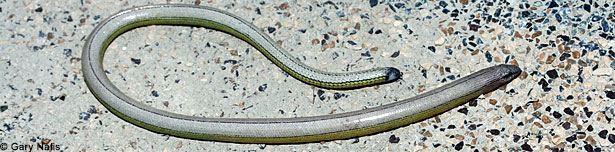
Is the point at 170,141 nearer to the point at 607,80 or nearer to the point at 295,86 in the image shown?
the point at 295,86

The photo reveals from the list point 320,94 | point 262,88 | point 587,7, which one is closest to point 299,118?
point 320,94

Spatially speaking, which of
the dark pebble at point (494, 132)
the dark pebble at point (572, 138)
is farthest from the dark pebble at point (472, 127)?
the dark pebble at point (572, 138)

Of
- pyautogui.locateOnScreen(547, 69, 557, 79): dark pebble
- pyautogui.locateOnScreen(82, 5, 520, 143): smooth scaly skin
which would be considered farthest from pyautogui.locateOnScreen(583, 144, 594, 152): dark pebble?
pyautogui.locateOnScreen(82, 5, 520, 143): smooth scaly skin

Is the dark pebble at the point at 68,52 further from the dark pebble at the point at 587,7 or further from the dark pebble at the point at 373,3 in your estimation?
the dark pebble at the point at 587,7

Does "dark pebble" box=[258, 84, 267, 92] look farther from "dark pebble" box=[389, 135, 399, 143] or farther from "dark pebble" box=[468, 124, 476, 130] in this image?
"dark pebble" box=[468, 124, 476, 130]

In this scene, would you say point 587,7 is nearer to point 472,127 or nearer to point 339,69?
point 472,127
